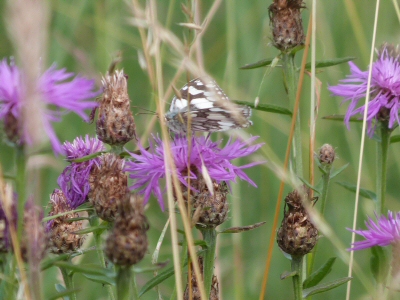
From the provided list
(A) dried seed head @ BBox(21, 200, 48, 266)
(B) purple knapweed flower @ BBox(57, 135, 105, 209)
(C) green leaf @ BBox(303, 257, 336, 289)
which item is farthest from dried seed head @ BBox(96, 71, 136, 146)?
(C) green leaf @ BBox(303, 257, 336, 289)

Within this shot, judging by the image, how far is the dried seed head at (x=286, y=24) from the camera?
1.96 m

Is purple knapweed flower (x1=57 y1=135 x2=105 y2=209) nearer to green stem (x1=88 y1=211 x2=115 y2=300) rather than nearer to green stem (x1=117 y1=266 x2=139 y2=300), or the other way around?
green stem (x1=88 y1=211 x2=115 y2=300)

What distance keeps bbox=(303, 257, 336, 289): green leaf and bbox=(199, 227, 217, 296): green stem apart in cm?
24

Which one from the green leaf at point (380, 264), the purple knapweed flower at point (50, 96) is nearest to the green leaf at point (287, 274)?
the green leaf at point (380, 264)

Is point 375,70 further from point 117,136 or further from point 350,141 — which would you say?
point 350,141

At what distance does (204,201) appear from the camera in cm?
159

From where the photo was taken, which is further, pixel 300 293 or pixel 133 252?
pixel 300 293

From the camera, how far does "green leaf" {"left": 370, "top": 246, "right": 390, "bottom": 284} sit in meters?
1.72

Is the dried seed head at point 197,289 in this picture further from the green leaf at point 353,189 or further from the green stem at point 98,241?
the green leaf at point 353,189

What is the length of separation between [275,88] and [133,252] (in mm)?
2506

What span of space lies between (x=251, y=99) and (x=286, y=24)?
0.90 metres

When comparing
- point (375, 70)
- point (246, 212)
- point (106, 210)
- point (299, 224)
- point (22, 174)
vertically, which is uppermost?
point (375, 70)

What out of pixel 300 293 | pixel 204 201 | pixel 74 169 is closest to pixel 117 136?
pixel 74 169

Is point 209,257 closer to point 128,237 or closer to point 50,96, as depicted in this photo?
point 128,237
